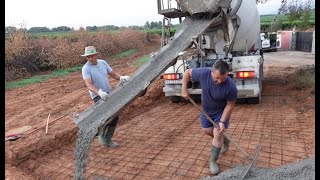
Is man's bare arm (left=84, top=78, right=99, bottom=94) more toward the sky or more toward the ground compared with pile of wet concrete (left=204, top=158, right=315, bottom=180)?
more toward the sky

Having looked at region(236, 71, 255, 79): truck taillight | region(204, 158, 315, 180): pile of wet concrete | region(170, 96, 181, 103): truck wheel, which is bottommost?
region(170, 96, 181, 103): truck wheel

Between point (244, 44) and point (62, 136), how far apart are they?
4.45 m

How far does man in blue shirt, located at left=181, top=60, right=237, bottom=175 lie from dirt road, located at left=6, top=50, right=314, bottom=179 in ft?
1.51

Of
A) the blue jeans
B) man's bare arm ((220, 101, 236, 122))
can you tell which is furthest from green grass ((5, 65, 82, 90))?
man's bare arm ((220, 101, 236, 122))

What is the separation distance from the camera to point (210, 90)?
3.60 m

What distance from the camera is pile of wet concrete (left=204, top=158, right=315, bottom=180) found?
3.24m

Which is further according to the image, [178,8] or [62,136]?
[178,8]

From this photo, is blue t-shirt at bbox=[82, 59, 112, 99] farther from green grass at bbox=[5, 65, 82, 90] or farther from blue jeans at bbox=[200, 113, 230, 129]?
green grass at bbox=[5, 65, 82, 90]

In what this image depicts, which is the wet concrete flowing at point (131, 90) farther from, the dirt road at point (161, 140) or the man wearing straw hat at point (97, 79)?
the dirt road at point (161, 140)

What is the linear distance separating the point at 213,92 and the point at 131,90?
51.5 inches

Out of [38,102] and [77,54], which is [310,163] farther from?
[77,54]

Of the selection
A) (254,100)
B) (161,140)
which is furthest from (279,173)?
(254,100)

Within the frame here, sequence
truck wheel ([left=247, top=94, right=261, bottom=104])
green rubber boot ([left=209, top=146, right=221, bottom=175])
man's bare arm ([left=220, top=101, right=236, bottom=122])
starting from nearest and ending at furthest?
man's bare arm ([left=220, top=101, right=236, bottom=122])
green rubber boot ([left=209, top=146, right=221, bottom=175])
truck wheel ([left=247, top=94, right=261, bottom=104])

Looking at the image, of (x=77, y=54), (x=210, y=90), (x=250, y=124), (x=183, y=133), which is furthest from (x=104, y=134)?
(x=77, y=54)
